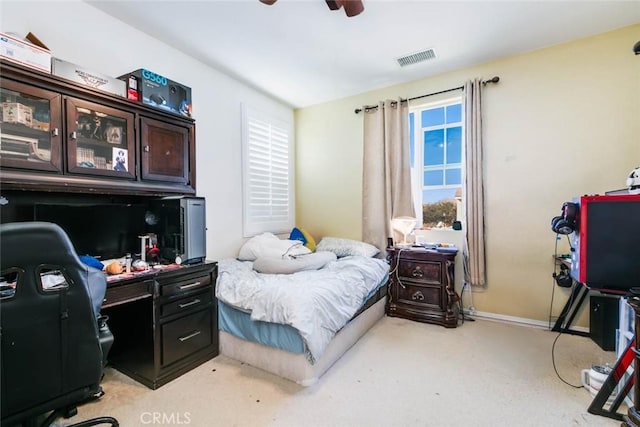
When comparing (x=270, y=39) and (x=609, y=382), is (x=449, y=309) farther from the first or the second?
(x=270, y=39)

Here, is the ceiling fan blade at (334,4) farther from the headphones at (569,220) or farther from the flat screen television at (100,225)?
the flat screen television at (100,225)

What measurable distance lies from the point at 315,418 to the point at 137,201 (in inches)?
81.3

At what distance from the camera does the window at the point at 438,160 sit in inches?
130

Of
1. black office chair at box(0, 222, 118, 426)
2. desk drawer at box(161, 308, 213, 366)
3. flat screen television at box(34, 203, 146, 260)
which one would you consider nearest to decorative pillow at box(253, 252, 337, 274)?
desk drawer at box(161, 308, 213, 366)

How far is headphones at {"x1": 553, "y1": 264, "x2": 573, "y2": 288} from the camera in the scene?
2.55 metres

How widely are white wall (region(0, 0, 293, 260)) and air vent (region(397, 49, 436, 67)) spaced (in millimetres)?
1746

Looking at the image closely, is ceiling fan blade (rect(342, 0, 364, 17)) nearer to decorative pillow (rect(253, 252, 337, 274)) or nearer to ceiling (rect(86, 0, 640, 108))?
ceiling (rect(86, 0, 640, 108))

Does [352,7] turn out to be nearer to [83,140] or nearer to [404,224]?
[83,140]

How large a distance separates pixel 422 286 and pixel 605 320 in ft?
4.75

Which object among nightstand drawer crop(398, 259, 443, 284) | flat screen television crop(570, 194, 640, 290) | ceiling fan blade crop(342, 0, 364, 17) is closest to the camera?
flat screen television crop(570, 194, 640, 290)

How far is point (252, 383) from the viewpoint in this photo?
1.94 m

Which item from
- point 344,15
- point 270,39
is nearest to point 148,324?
point 270,39

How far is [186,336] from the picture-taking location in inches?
82.0

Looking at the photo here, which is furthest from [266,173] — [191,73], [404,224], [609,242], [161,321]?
[609,242]
